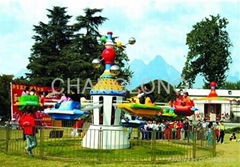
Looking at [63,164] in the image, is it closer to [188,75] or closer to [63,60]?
[63,60]

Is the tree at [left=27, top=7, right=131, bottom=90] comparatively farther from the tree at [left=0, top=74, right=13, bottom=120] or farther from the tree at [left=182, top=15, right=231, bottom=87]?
the tree at [left=182, top=15, right=231, bottom=87]

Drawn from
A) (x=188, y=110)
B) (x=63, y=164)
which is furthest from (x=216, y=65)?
(x=63, y=164)

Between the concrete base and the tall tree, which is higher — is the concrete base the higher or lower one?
the lower one

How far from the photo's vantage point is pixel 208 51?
4912 centimetres

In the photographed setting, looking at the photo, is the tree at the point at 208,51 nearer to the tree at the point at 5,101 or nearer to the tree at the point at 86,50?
the tree at the point at 86,50

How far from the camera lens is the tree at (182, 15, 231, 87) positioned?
4859cm

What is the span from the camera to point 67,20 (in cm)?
4169

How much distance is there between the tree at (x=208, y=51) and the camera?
48594mm

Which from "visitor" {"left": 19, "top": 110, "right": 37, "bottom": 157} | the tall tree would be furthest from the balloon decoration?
the tall tree

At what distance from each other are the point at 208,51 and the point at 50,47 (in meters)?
20.5

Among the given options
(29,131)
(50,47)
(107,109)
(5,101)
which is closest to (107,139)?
(107,109)

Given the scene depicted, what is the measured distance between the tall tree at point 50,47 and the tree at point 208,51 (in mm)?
17221

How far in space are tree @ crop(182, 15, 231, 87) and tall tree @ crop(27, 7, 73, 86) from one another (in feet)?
56.5

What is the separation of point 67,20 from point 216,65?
19.4m
